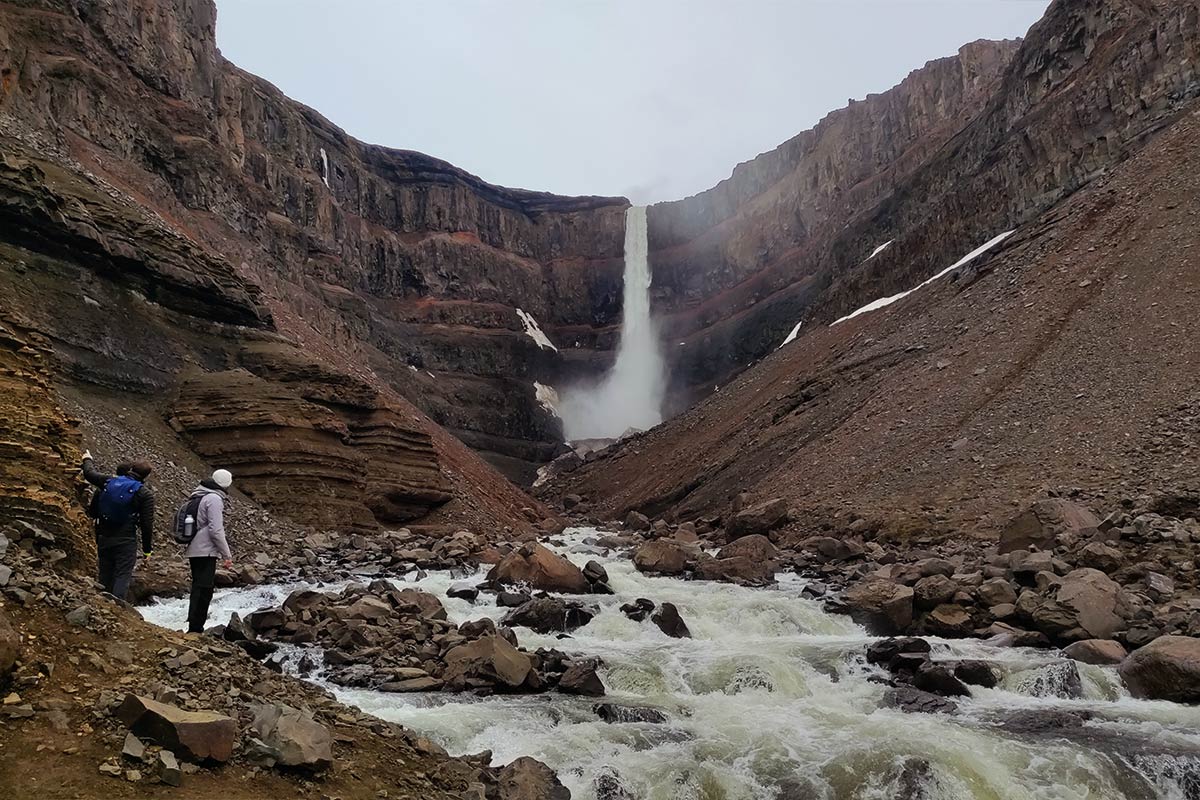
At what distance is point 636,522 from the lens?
37.0 m

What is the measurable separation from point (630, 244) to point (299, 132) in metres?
45.3

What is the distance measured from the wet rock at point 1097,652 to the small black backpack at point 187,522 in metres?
12.9

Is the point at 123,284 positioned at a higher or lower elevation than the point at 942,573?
higher

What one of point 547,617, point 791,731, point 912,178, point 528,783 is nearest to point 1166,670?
point 791,731

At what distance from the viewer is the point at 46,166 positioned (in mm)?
23344

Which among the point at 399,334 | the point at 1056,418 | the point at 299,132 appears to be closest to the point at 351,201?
the point at 299,132

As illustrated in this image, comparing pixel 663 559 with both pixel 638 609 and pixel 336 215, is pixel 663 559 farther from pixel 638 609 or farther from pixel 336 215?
pixel 336 215

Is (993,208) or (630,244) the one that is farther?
(630,244)

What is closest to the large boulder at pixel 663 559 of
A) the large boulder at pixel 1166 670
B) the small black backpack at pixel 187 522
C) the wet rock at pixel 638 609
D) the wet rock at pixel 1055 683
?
the wet rock at pixel 638 609

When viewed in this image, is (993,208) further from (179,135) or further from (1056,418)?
(179,135)

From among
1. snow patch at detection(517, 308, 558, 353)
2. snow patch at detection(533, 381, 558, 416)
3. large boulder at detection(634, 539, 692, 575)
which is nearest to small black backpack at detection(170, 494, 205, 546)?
large boulder at detection(634, 539, 692, 575)

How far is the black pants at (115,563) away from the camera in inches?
321

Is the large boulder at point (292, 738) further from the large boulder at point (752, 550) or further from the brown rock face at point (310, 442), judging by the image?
the brown rock face at point (310, 442)

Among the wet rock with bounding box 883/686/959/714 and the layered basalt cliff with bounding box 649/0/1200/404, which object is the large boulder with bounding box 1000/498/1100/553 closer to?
the wet rock with bounding box 883/686/959/714
